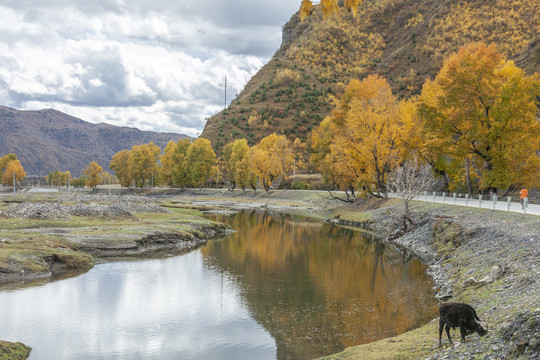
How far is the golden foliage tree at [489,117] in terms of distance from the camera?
1603 inches

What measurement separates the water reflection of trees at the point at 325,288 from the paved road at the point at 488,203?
902 centimetres

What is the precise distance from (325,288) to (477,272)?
24.9ft

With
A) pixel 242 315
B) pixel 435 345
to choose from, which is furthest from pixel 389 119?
pixel 435 345

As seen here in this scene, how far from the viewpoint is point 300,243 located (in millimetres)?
41375

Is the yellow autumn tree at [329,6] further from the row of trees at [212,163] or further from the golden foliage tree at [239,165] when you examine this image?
the golden foliage tree at [239,165]

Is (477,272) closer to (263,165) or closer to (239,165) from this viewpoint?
(263,165)

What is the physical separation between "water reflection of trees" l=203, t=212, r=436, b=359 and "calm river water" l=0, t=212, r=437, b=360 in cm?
6

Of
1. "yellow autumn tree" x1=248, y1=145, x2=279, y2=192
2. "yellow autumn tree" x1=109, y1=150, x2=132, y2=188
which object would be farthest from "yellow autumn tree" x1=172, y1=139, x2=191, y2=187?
"yellow autumn tree" x1=248, y1=145, x2=279, y2=192

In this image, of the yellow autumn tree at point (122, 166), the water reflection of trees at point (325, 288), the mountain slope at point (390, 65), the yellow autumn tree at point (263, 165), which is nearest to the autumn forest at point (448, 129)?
the yellow autumn tree at point (263, 165)

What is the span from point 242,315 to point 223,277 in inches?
282

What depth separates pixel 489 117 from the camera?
4228cm

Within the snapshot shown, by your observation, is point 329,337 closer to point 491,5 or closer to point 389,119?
point 389,119

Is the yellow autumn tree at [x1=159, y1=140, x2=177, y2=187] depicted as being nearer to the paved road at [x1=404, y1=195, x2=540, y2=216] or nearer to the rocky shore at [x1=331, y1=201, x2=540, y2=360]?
the paved road at [x1=404, y1=195, x2=540, y2=216]

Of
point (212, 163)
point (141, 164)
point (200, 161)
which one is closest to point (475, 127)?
point (200, 161)
